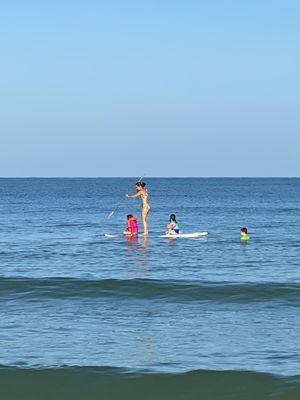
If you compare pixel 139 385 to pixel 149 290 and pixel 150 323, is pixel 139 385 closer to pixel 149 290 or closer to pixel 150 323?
pixel 150 323

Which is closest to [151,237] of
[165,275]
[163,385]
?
[165,275]

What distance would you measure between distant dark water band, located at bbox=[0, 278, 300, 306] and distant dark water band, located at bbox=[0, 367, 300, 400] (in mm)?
5781

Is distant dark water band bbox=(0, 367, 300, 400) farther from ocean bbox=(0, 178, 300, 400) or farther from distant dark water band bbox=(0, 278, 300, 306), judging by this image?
distant dark water band bbox=(0, 278, 300, 306)

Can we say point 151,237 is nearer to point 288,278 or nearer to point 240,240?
point 240,240

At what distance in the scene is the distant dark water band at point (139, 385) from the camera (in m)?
9.37

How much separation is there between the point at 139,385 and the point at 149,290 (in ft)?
23.9

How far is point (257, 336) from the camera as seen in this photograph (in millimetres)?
11969

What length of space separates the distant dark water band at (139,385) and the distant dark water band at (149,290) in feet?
19.0

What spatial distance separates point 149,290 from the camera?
16953mm

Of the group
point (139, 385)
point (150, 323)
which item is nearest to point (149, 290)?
point (150, 323)

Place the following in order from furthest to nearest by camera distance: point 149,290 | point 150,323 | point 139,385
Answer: point 149,290 < point 150,323 < point 139,385

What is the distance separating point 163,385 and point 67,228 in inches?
1159

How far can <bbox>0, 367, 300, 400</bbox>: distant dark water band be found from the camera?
937 cm

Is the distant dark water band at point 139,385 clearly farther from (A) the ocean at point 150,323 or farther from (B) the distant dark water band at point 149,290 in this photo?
(B) the distant dark water band at point 149,290
